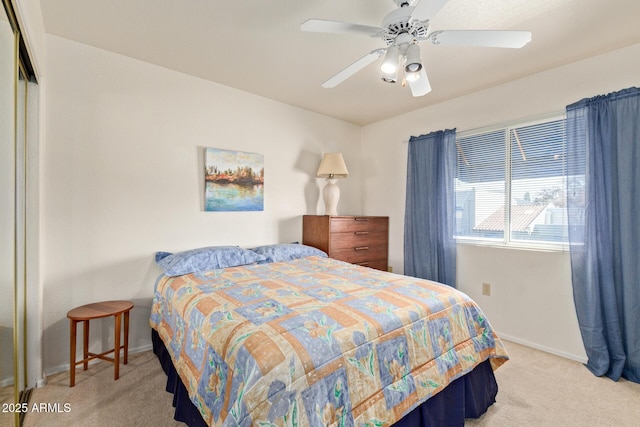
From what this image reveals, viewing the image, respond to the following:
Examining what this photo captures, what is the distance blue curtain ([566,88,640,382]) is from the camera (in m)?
2.08

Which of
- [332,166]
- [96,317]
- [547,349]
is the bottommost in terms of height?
[547,349]

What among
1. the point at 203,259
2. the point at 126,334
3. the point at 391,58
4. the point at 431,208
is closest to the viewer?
the point at 391,58

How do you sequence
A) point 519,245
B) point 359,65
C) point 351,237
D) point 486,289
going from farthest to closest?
point 351,237 → point 486,289 → point 519,245 → point 359,65

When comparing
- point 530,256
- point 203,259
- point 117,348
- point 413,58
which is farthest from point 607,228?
point 117,348

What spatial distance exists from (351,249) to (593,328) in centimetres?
214

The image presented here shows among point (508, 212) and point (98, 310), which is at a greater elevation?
point (508, 212)

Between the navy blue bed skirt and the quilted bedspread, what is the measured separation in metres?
0.09

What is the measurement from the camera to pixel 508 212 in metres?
2.84

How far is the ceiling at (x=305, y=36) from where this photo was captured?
5.79 feet

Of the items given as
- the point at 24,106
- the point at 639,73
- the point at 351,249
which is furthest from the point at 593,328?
the point at 24,106

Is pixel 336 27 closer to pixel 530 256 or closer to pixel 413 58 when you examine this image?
pixel 413 58

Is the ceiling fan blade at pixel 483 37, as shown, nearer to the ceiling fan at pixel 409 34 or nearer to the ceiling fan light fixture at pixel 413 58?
the ceiling fan at pixel 409 34

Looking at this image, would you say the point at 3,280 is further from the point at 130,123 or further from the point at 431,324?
the point at 431,324

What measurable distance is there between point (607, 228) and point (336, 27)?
243 centimetres
